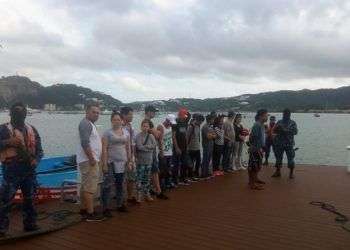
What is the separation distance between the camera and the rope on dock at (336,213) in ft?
20.9

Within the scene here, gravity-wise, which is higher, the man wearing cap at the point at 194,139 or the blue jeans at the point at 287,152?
the man wearing cap at the point at 194,139

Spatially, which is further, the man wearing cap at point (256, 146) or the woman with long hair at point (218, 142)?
the woman with long hair at point (218, 142)

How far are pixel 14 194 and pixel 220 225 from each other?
266cm

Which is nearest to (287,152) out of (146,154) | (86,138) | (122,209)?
(146,154)

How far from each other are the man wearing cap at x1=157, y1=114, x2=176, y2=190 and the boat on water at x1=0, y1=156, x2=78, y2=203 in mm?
1567

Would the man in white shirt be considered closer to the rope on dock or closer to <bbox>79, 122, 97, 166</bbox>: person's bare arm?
<bbox>79, 122, 97, 166</bbox>: person's bare arm

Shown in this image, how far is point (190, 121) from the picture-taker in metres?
9.84

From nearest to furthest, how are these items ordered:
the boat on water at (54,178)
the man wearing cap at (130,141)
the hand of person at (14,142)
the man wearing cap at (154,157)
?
1. the hand of person at (14,142)
2. the man wearing cap at (130,141)
3. the man wearing cap at (154,157)
4. the boat on water at (54,178)

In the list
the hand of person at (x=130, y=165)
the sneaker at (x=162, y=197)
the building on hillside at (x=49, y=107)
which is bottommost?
the sneaker at (x=162, y=197)

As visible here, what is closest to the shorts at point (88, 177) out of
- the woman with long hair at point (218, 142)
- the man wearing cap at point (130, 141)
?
the man wearing cap at point (130, 141)

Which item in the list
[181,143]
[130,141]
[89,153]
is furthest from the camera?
[181,143]

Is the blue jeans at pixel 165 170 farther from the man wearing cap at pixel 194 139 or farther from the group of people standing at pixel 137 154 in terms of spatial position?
the man wearing cap at pixel 194 139

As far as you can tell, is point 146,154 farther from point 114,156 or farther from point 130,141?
point 114,156

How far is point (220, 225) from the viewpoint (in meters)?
6.31
